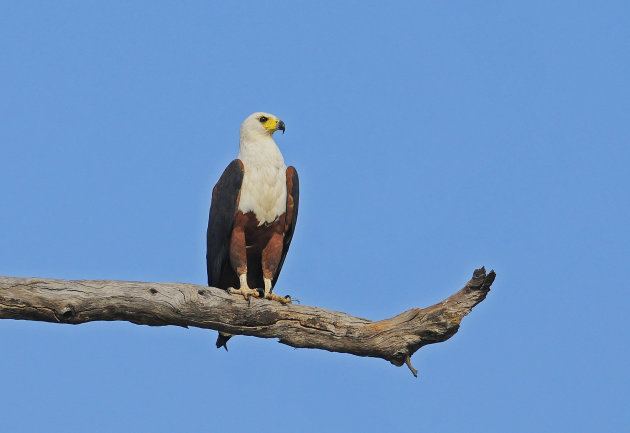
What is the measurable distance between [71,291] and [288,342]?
6.15 feet

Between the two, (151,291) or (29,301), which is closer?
(29,301)

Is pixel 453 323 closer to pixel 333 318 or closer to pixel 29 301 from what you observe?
pixel 333 318

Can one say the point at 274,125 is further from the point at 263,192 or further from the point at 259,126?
the point at 263,192

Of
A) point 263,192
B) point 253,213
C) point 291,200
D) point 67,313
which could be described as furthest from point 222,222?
point 67,313

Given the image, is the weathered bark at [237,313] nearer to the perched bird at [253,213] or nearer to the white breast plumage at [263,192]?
the perched bird at [253,213]

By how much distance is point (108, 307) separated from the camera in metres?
6.43

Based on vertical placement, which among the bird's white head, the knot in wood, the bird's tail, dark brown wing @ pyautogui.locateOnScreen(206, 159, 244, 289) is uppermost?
the bird's white head

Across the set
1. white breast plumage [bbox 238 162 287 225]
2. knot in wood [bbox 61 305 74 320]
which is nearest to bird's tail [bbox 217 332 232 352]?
white breast plumage [bbox 238 162 287 225]

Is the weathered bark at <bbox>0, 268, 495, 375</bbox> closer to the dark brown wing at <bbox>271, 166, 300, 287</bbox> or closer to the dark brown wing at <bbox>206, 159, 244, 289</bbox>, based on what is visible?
Result: the dark brown wing at <bbox>206, 159, 244, 289</bbox>

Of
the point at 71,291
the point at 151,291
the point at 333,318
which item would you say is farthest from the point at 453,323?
the point at 71,291

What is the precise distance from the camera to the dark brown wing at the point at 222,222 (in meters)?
7.99

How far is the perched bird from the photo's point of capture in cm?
799

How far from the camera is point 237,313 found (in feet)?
23.2

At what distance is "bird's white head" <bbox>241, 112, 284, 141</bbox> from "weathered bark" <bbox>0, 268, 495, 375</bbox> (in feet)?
6.21
